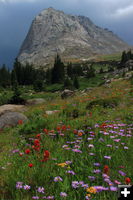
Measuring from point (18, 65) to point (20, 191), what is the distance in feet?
308

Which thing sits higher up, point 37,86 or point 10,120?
point 37,86

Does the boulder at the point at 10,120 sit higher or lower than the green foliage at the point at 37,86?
lower

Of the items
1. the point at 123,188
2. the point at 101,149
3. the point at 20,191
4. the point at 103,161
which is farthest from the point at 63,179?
the point at 123,188

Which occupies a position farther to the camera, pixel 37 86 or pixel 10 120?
pixel 37 86

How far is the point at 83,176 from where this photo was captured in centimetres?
314

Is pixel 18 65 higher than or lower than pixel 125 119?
higher

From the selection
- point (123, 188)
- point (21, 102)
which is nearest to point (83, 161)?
point (123, 188)

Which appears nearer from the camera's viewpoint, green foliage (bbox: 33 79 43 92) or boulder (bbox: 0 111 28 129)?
boulder (bbox: 0 111 28 129)

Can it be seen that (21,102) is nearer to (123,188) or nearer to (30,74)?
(123,188)

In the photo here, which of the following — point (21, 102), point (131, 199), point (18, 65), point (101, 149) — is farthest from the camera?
point (18, 65)

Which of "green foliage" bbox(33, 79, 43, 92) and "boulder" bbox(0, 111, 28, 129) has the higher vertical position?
"green foliage" bbox(33, 79, 43, 92)

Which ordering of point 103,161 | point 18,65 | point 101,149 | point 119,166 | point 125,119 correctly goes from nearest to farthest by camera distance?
point 119,166 < point 103,161 < point 101,149 < point 125,119 < point 18,65

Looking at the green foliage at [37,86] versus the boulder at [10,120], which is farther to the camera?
the green foliage at [37,86]

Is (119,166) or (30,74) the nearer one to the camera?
(119,166)
